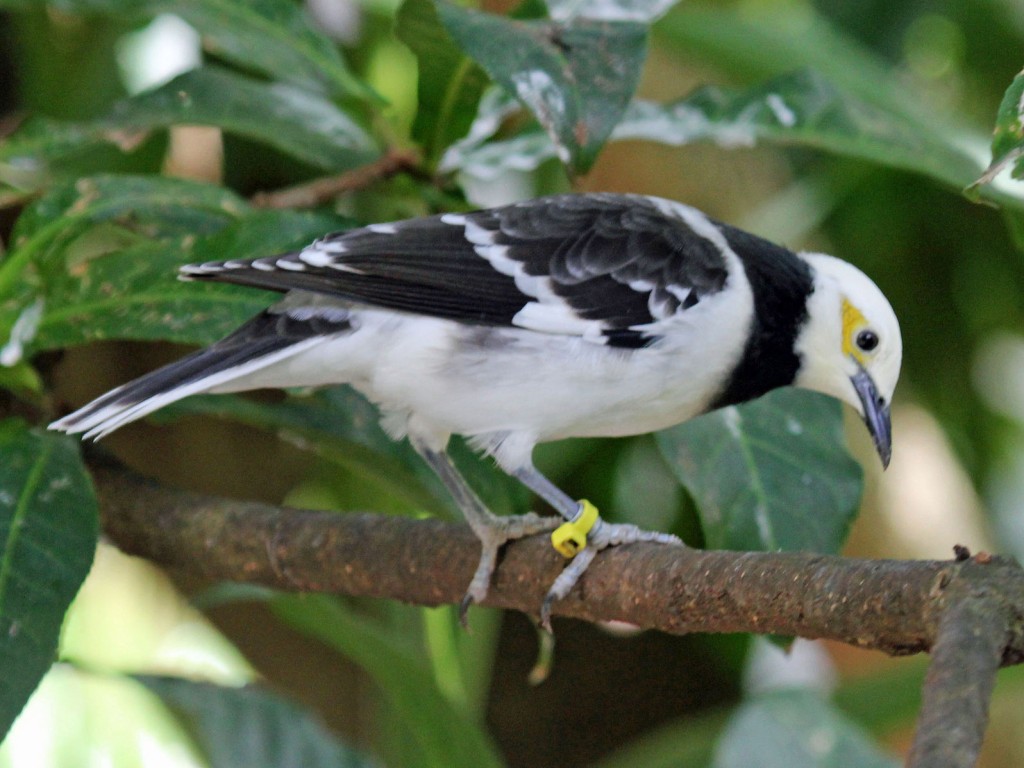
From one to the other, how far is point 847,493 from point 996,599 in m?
0.71

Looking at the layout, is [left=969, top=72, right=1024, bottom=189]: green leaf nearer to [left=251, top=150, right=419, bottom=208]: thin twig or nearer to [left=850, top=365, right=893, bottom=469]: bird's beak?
[left=850, top=365, right=893, bottom=469]: bird's beak

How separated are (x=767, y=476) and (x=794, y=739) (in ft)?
1.78

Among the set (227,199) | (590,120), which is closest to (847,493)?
(590,120)

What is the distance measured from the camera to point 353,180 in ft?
6.54

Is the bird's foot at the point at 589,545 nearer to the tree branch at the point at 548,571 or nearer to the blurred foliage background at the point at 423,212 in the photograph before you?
the tree branch at the point at 548,571

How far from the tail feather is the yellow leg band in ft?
1.32

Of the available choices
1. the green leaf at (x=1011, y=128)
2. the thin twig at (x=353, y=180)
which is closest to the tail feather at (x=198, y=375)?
the thin twig at (x=353, y=180)

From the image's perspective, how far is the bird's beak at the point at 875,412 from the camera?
1.63m

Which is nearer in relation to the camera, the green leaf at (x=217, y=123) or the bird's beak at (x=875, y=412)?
the bird's beak at (x=875, y=412)

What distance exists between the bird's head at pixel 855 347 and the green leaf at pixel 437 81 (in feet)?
2.08

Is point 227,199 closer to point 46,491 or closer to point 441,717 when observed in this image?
point 46,491

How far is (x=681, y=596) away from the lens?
125 cm

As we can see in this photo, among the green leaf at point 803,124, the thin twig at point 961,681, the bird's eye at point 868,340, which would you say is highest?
the thin twig at point 961,681

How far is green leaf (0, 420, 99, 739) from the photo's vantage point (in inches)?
52.4
